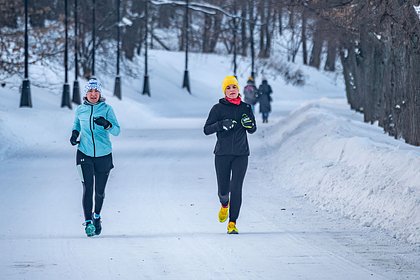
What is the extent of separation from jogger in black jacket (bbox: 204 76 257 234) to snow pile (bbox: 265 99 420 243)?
1.70 metres

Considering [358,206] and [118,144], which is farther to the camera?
[118,144]

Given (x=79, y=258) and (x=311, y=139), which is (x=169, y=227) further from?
(x=311, y=139)

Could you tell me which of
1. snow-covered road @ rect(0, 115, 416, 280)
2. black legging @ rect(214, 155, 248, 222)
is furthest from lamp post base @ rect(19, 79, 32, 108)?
black legging @ rect(214, 155, 248, 222)

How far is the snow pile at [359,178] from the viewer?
12.5m

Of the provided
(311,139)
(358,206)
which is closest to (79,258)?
(358,206)

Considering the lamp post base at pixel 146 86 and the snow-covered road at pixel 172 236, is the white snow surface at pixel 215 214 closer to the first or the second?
the snow-covered road at pixel 172 236

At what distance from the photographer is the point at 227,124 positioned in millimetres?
12133

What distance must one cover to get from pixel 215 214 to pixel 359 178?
224 centimetres

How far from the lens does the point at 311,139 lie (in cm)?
2255

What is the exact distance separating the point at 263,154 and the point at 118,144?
4.69 m

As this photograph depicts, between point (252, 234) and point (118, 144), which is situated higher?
point (252, 234)

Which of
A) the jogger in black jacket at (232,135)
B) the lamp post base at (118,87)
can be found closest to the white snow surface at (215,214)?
the jogger in black jacket at (232,135)

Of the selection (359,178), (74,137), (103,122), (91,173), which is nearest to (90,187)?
(91,173)

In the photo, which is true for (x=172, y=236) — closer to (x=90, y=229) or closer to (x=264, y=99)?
(x=90, y=229)
